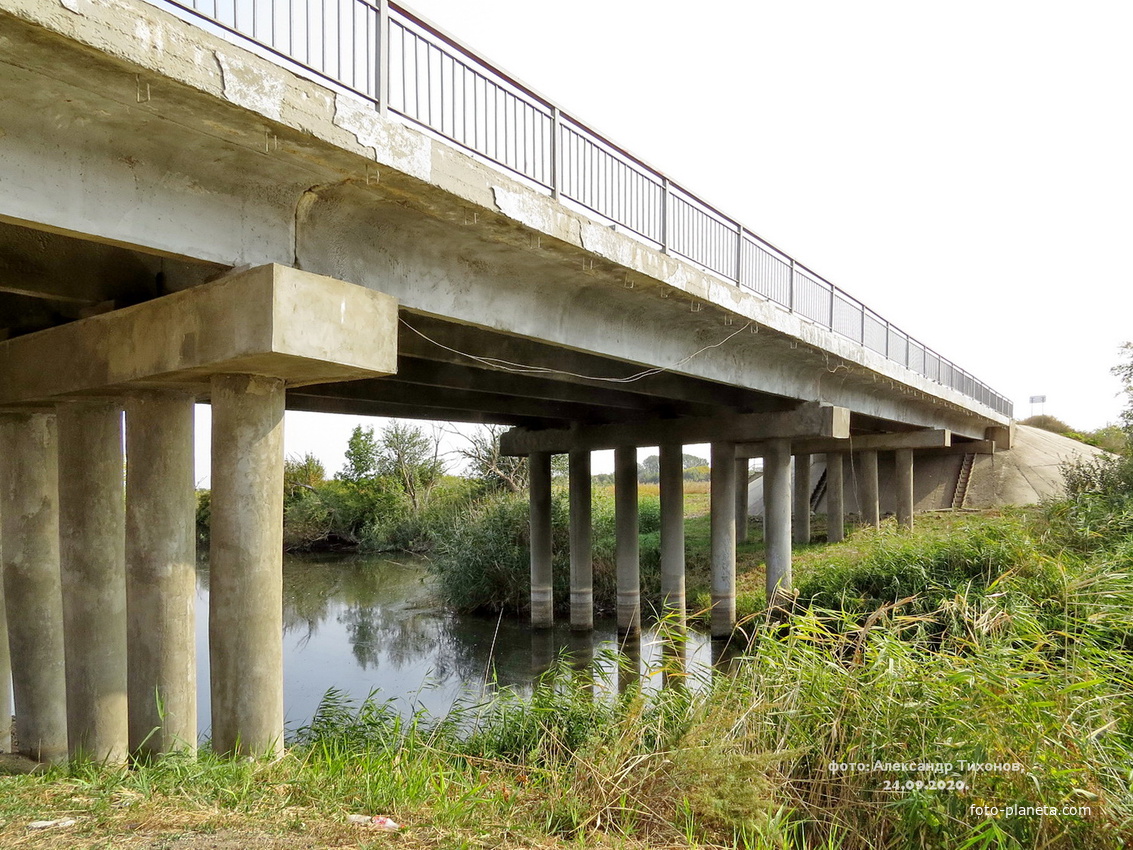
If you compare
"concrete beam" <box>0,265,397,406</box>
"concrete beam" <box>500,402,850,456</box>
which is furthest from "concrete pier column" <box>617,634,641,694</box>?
"concrete beam" <box>500,402,850,456</box>

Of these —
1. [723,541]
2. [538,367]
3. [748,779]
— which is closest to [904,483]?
[723,541]

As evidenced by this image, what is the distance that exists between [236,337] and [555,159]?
11.1ft

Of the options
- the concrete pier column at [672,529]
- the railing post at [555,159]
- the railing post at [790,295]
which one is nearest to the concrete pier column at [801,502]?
the concrete pier column at [672,529]

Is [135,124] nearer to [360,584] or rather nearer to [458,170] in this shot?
[458,170]

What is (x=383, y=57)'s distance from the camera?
5488 mm

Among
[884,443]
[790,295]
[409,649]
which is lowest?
[409,649]

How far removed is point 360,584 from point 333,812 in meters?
20.0

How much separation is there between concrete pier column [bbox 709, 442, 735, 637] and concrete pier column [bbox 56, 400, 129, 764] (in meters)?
10.8

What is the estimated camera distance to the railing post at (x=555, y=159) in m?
7.13

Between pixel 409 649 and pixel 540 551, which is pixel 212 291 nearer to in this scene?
pixel 409 649

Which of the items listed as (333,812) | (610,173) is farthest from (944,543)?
(333,812)

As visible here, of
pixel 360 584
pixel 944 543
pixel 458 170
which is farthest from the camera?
pixel 360 584

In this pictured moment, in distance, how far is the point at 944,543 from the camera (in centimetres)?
1236

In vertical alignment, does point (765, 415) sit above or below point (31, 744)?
above
